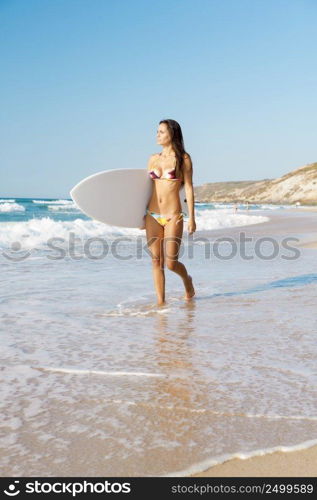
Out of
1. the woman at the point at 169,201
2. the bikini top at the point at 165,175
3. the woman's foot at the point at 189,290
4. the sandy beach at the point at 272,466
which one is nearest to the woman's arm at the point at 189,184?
the woman at the point at 169,201

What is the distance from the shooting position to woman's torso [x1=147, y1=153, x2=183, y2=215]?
5477 mm

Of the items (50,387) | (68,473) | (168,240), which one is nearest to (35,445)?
(68,473)

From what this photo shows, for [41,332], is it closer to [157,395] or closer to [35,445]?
[157,395]

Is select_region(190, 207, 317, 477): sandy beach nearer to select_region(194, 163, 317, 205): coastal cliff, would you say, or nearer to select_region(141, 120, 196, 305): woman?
select_region(141, 120, 196, 305): woman

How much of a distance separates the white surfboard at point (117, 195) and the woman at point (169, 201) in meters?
0.28

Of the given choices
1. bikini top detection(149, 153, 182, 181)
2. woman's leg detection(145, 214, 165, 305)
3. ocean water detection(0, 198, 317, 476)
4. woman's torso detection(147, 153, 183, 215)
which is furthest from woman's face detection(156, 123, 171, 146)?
ocean water detection(0, 198, 317, 476)

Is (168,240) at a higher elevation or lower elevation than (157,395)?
higher

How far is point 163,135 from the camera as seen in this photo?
5.30 meters

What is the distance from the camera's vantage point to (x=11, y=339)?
152 inches
